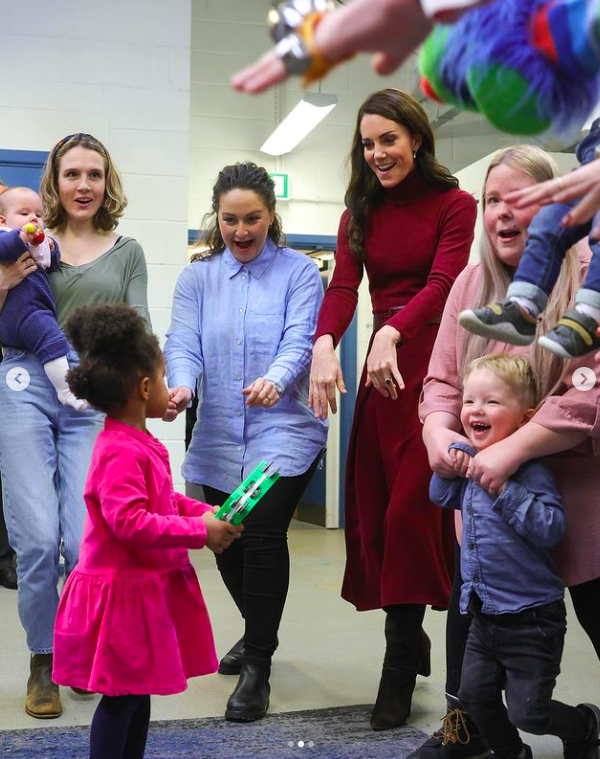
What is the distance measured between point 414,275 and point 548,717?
102 centimetres

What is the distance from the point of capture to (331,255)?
261 inches

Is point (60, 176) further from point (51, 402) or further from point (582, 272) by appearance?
point (582, 272)

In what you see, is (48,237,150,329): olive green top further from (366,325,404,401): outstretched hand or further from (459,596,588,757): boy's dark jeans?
(459,596,588,757): boy's dark jeans

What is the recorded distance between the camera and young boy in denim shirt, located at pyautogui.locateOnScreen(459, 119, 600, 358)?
3.00ft

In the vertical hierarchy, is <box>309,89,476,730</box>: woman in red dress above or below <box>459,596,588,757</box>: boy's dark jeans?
above

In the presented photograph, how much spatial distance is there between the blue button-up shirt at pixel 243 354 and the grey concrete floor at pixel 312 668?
1.84 ft

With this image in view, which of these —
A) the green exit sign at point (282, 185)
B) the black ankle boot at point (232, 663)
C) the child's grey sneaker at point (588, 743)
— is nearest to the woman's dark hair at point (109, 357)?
the child's grey sneaker at point (588, 743)

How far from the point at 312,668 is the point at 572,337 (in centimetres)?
212

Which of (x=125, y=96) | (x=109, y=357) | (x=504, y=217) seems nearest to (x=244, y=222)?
(x=109, y=357)

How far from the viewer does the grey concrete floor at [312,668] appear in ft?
7.88

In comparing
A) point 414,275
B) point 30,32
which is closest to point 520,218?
point 414,275

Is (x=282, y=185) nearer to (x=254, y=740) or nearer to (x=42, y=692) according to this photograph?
(x=42, y=692)

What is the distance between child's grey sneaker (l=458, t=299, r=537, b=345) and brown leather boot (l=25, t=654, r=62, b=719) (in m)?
1.78

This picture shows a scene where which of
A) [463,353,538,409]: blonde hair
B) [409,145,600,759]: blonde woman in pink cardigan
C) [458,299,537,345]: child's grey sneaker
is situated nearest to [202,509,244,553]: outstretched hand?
[409,145,600,759]: blonde woman in pink cardigan
